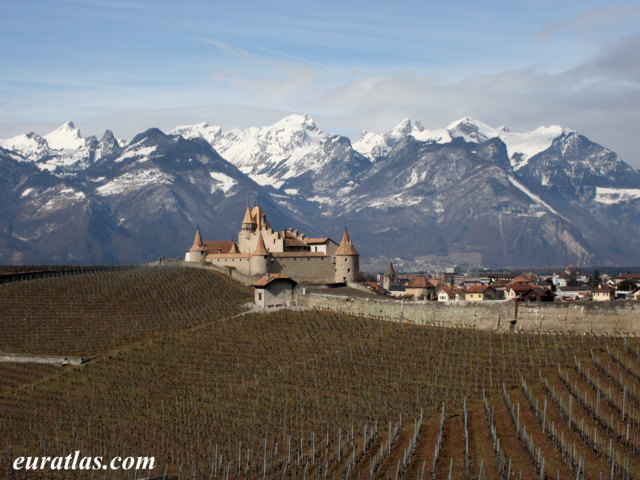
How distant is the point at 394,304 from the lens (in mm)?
96188

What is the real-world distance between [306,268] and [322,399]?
57036 mm

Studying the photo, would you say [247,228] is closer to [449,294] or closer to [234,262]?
[234,262]

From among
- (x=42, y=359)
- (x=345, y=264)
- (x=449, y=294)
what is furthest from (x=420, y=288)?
(x=42, y=359)

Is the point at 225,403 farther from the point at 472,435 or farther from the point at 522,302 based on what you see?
the point at 522,302

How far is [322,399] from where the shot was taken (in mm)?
72000

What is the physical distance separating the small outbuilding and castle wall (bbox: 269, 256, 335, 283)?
76.2 ft

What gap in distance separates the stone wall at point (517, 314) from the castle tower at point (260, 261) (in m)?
27.9

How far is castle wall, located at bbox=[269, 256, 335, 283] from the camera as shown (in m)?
127

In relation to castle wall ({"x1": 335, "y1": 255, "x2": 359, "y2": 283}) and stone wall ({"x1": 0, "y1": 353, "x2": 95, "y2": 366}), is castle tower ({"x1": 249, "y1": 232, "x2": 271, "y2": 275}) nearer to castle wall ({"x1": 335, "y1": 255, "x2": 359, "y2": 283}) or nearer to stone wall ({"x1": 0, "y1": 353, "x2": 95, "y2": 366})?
castle wall ({"x1": 335, "y1": 255, "x2": 359, "y2": 283})

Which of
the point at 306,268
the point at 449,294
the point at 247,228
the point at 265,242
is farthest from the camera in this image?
the point at 449,294

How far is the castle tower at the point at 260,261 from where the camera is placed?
12562 centimetres

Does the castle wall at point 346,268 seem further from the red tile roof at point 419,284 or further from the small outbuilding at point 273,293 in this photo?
the red tile roof at point 419,284

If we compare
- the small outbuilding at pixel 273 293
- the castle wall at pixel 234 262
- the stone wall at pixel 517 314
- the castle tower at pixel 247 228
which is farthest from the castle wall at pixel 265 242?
the stone wall at pixel 517 314

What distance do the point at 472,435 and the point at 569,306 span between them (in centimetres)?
2681
